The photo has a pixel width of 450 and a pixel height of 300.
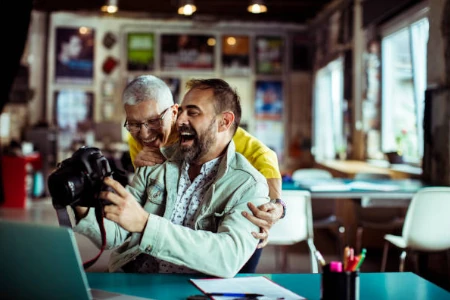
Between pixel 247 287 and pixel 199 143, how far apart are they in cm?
59

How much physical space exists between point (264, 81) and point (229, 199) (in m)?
10.6

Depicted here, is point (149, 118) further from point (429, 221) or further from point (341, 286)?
point (429, 221)

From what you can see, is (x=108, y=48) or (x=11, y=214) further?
(x=108, y=48)

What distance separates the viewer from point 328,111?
36.0 ft

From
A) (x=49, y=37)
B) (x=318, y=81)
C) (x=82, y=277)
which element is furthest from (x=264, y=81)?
(x=82, y=277)

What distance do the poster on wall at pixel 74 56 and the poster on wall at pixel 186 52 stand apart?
5.04ft

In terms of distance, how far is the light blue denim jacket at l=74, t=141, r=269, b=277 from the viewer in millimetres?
1659

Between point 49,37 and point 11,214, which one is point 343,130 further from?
point 49,37

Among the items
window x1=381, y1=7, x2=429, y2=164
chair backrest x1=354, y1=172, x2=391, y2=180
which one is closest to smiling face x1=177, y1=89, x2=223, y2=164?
chair backrest x1=354, y1=172, x2=391, y2=180

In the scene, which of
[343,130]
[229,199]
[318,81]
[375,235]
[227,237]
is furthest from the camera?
[318,81]

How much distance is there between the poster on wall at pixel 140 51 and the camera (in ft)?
39.7

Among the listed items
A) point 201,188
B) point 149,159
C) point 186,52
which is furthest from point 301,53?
point 201,188

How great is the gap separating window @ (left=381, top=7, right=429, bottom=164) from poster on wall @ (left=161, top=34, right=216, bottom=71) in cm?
541

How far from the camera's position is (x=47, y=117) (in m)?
12.0
